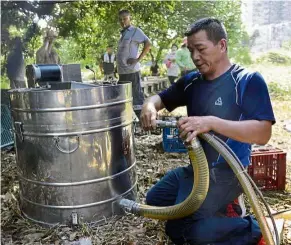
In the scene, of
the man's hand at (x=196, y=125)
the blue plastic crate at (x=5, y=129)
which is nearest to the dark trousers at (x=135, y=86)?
the blue plastic crate at (x=5, y=129)

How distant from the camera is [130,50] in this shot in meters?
5.10

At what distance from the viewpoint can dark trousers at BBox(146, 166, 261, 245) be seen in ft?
6.46

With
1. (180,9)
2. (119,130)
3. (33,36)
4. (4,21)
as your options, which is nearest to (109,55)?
(33,36)

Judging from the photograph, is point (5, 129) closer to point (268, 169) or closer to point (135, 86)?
point (135, 86)

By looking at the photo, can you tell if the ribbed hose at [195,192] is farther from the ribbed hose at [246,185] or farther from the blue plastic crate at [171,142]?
the blue plastic crate at [171,142]

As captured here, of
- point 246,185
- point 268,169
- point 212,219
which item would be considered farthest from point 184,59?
point 246,185

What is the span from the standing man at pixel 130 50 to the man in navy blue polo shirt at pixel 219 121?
9.92 feet

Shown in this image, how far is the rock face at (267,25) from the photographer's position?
13.3 m

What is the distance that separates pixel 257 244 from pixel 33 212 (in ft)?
5.80

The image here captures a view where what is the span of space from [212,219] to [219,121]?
0.64 metres

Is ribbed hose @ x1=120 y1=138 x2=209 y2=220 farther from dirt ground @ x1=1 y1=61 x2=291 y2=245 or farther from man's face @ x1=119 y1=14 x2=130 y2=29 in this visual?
man's face @ x1=119 y1=14 x2=130 y2=29

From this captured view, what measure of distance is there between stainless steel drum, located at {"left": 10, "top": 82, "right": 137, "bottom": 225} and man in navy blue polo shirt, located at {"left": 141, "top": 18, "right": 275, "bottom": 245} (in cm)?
48

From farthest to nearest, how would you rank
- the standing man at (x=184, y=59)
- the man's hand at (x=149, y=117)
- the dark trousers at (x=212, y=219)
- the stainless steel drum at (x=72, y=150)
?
the standing man at (x=184, y=59)
the stainless steel drum at (x=72, y=150)
the man's hand at (x=149, y=117)
the dark trousers at (x=212, y=219)

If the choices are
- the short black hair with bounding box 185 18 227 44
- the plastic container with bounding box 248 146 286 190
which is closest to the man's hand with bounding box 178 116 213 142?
the short black hair with bounding box 185 18 227 44
